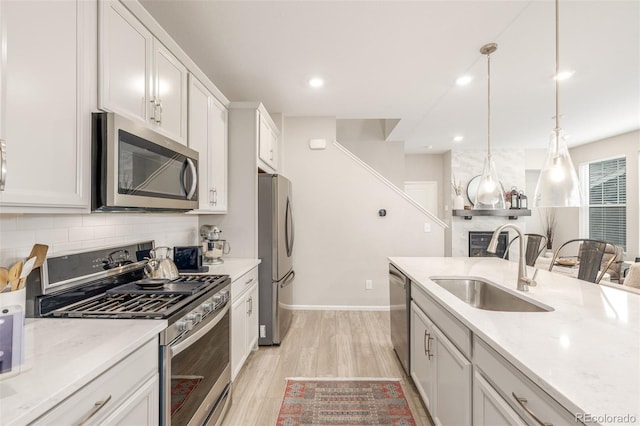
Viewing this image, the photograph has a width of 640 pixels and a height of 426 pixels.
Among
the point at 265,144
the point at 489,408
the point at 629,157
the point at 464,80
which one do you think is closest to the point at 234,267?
the point at 265,144

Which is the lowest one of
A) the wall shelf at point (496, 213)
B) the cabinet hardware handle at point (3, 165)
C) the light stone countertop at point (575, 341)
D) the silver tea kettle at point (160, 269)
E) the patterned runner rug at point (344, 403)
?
the patterned runner rug at point (344, 403)

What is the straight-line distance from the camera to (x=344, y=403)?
2141mm

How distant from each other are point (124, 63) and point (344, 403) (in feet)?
7.89

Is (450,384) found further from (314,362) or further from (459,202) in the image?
(459,202)

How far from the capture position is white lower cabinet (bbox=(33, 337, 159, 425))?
0.82 metres

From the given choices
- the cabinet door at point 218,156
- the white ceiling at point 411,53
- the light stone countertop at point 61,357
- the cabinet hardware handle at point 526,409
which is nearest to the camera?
the light stone countertop at point 61,357

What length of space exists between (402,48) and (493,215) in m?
5.02

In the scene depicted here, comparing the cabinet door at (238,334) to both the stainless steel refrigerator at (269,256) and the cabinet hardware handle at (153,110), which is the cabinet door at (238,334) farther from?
the cabinet hardware handle at (153,110)

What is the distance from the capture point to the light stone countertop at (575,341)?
74cm

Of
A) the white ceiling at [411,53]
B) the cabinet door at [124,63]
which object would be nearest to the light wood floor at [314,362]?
the cabinet door at [124,63]

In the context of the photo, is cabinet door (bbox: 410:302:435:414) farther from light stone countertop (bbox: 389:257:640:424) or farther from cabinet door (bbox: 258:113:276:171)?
cabinet door (bbox: 258:113:276:171)

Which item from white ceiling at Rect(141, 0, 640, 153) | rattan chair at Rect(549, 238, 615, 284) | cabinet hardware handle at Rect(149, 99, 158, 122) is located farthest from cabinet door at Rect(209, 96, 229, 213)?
rattan chair at Rect(549, 238, 615, 284)

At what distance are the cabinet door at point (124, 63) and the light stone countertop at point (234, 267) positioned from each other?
1151 millimetres

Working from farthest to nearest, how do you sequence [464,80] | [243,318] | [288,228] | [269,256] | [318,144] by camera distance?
[318,144] → [288,228] → [464,80] → [269,256] → [243,318]
